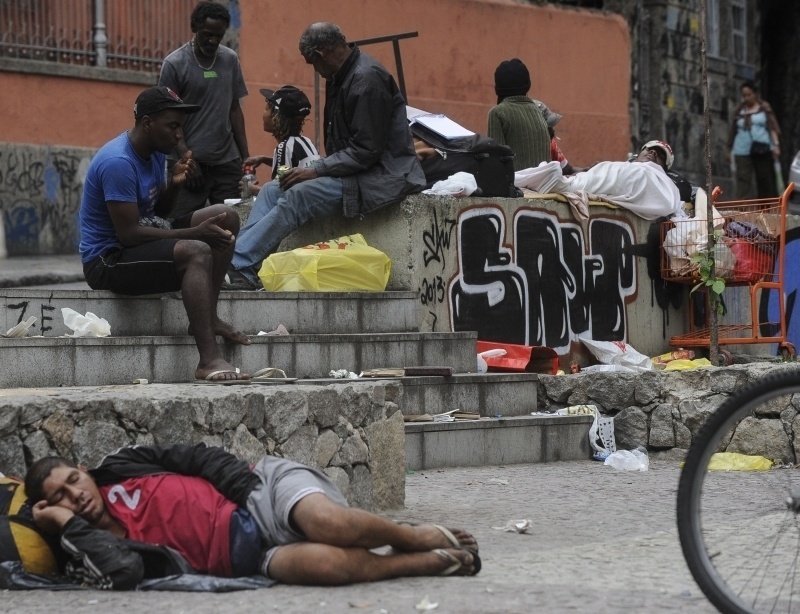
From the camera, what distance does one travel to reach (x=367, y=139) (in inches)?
382

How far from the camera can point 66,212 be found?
1570 cm

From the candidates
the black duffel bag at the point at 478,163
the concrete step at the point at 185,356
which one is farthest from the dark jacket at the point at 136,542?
the black duffel bag at the point at 478,163

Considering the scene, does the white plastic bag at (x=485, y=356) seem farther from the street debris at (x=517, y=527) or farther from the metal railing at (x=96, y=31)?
the metal railing at (x=96, y=31)

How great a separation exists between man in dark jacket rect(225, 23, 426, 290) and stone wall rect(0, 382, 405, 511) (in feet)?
9.47

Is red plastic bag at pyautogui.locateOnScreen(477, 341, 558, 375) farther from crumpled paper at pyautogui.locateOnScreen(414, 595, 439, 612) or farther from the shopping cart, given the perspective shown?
crumpled paper at pyautogui.locateOnScreen(414, 595, 439, 612)

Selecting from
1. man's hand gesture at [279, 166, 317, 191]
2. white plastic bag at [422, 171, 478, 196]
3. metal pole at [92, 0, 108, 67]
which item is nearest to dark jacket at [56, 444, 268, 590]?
man's hand gesture at [279, 166, 317, 191]

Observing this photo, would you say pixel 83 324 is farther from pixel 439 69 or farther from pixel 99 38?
pixel 439 69

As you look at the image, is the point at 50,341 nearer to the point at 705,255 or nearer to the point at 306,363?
the point at 306,363

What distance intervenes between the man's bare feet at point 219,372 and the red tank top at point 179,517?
213cm

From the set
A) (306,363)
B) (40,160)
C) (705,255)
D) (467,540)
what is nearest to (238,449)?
(467,540)

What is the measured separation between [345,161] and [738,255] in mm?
3367

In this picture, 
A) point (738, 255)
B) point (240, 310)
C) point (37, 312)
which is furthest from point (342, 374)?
point (738, 255)

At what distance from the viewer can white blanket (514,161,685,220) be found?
1174 centimetres

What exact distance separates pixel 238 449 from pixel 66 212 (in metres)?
9.82
